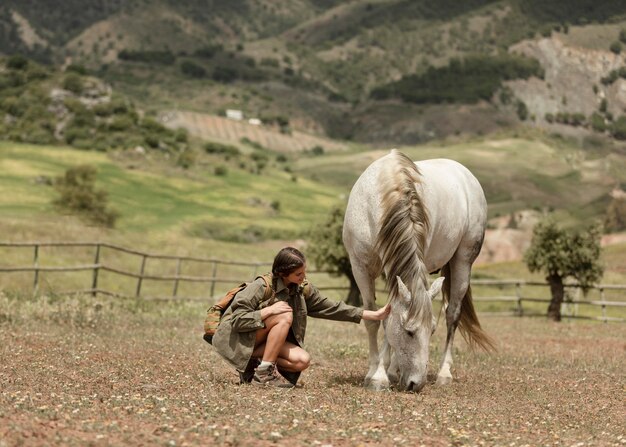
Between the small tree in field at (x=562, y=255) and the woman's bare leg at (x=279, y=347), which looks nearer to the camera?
the woman's bare leg at (x=279, y=347)

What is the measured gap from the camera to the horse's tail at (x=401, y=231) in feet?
31.1

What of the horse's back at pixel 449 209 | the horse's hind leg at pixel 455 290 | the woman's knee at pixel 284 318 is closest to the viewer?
the woman's knee at pixel 284 318

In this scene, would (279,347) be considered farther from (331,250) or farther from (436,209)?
(331,250)

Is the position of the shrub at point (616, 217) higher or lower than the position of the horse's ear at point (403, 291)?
lower

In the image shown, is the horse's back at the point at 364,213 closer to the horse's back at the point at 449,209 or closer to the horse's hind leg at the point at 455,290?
the horse's back at the point at 449,209

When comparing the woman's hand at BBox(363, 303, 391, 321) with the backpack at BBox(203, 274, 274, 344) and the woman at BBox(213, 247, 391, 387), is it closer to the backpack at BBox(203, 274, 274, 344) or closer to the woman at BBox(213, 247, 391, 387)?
the woman at BBox(213, 247, 391, 387)

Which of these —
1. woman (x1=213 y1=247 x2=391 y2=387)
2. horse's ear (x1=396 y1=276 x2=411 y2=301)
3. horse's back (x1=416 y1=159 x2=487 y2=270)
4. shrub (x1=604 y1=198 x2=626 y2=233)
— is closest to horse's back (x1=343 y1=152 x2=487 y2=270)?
horse's back (x1=416 y1=159 x2=487 y2=270)

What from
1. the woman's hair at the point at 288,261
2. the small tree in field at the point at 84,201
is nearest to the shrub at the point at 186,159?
the small tree in field at the point at 84,201

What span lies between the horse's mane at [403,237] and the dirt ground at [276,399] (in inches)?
44.5

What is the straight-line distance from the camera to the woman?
30.1ft

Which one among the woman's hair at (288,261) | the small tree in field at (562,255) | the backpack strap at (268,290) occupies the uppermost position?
the woman's hair at (288,261)

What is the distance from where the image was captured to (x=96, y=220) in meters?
64.0

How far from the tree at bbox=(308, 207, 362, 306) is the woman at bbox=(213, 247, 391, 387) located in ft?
79.6

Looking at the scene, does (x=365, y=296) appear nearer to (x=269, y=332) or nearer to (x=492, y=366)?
(x=269, y=332)
